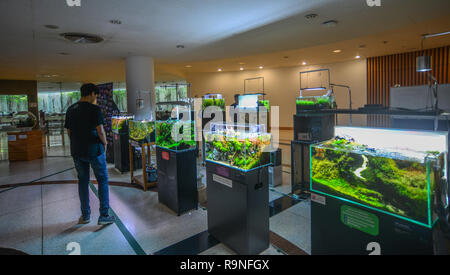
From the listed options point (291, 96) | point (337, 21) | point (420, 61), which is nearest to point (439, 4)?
point (337, 21)

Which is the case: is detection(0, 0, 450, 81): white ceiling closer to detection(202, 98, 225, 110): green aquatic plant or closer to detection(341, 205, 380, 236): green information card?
detection(202, 98, 225, 110): green aquatic plant

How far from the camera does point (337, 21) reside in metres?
4.48

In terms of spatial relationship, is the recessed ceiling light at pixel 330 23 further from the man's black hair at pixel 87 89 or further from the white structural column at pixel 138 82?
the white structural column at pixel 138 82

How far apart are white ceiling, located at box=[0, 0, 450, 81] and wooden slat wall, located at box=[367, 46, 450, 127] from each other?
3733 millimetres

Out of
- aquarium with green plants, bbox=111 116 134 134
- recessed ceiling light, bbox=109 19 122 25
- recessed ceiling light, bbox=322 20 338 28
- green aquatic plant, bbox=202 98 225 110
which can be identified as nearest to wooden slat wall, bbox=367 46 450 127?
recessed ceiling light, bbox=322 20 338 28

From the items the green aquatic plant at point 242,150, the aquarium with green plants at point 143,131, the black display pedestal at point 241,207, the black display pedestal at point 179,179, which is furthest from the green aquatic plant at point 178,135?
the aquarium with green plants at point 143,131

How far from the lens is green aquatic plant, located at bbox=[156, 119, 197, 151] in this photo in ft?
10.4

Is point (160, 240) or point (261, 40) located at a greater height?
point (261, 40)

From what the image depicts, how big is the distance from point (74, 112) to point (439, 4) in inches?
220

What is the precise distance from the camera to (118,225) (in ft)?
9.70

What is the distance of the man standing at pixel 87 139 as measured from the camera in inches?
109

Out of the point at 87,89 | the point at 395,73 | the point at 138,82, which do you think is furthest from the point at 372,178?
the point at 395,73

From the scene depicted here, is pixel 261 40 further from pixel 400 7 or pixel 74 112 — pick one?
pixel 74 112

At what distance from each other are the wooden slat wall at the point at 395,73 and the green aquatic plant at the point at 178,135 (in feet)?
24.1
